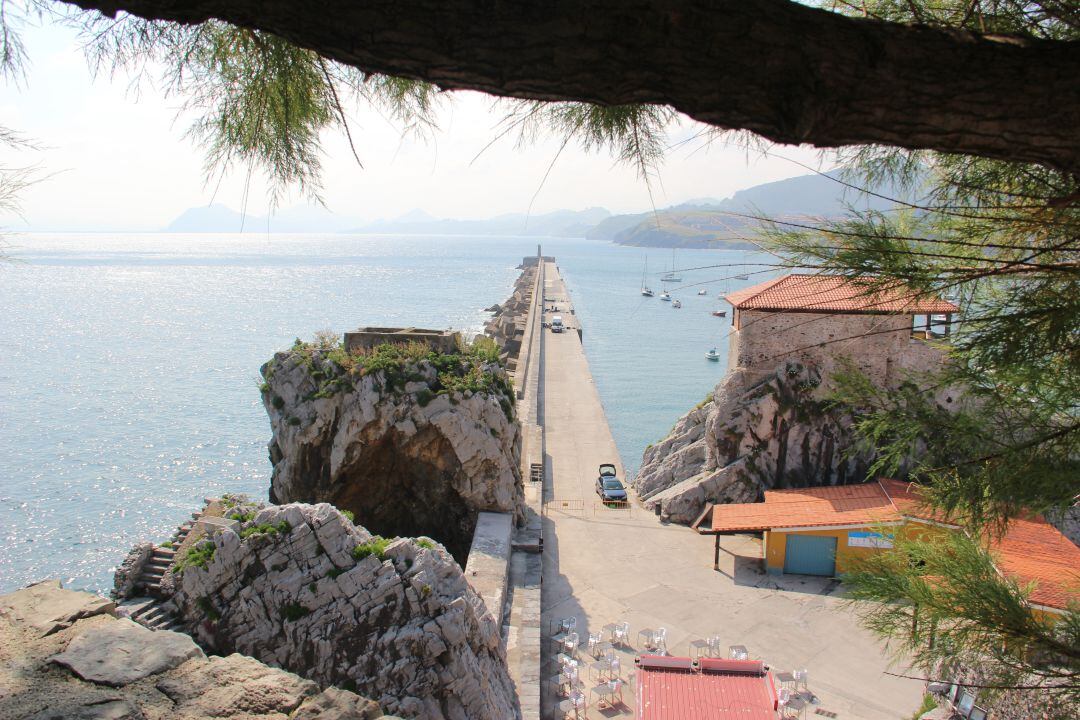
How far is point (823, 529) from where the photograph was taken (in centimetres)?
1424

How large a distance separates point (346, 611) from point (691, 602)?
722cm

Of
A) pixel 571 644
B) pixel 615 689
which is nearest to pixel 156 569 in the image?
pixel 571 644

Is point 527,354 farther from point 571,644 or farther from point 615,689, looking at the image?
point 615,689

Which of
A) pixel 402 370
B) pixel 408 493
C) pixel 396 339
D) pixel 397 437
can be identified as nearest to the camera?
pixel 397 437

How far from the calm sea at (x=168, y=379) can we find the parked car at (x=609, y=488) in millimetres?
5639

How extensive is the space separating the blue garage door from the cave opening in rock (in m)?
6.27

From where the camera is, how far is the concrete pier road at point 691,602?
1034cm

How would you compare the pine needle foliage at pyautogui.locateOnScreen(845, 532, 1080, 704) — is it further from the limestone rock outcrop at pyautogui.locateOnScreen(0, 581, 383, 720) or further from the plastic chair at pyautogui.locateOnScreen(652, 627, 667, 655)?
the plastic chair at pyautogui.locateOnScreen(652, 627, 667, 655)

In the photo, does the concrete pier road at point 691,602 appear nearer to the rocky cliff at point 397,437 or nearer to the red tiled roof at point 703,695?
the red tiled roof at point 703,695

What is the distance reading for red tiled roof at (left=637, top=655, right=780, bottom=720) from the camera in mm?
8680

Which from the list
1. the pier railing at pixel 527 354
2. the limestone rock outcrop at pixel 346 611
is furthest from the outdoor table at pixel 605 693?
the pier railing at pixel 527 354

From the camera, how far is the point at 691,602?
1302cm

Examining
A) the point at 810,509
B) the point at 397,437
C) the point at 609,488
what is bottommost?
the point at 609,488

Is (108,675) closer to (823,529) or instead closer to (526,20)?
(526,20)
